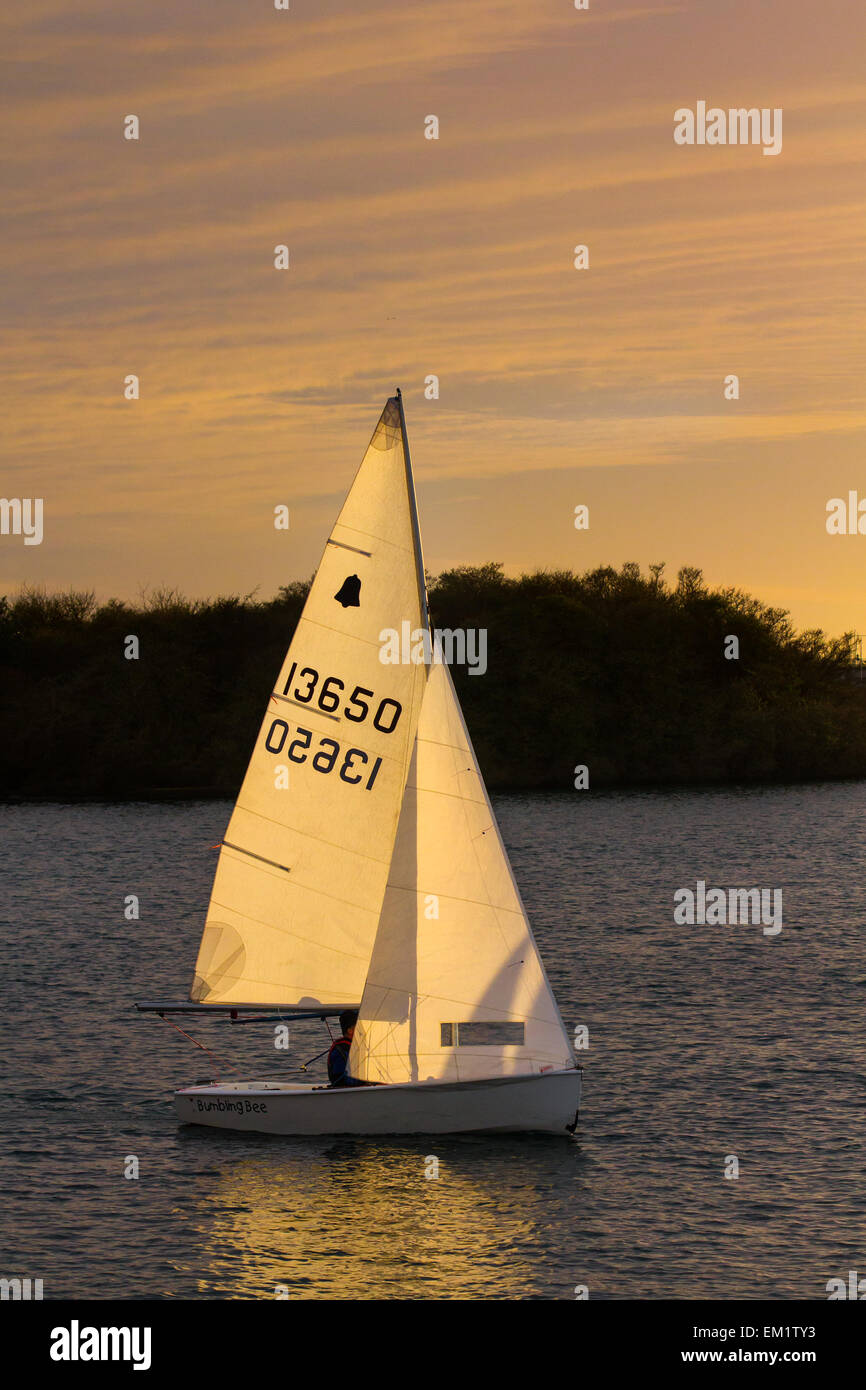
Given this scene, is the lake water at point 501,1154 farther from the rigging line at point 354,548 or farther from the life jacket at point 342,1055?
the rigging line at point 354,548

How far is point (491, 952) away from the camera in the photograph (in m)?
28.7

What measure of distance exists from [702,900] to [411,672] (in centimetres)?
4568

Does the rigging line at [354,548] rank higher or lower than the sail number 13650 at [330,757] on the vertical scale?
higher

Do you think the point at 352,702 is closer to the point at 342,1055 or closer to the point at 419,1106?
the point at 342,1055

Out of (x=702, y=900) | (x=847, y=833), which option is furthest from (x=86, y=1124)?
(x=847, y=833)

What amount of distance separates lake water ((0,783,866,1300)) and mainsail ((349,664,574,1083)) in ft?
6.82

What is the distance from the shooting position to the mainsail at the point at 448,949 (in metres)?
28.5

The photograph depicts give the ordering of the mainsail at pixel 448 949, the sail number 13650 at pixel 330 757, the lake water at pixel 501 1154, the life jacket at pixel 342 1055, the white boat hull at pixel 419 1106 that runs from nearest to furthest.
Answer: the lake water at pixel 501 1154 → the mainsail at pixel 448 949 → the white boat hull at pixel 419 1106 → the sail number 13650 at pixel 330 757 → the life jacket at pixel 342 1055

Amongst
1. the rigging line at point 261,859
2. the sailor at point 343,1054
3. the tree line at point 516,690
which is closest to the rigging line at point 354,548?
the rigging line at point 261,859

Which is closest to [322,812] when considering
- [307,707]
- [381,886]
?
[381,886]

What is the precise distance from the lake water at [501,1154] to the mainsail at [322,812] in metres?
3.54

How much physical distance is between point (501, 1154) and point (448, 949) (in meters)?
4.07

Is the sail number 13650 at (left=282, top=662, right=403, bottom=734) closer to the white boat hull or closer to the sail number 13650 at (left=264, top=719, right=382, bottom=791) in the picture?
the sail number 13650 at (left=264, top=719, right=382, bottom=791)

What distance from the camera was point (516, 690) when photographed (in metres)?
163
